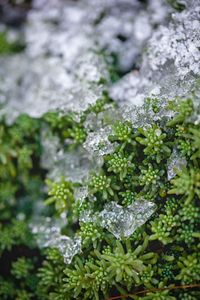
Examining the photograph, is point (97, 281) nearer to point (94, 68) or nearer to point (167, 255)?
point (167, 255)

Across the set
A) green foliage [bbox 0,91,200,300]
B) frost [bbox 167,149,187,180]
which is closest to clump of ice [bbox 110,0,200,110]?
green foliage [bbox 0,91,200,300]

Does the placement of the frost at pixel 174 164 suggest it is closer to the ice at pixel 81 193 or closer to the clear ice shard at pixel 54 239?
the ice at pixel 81 193

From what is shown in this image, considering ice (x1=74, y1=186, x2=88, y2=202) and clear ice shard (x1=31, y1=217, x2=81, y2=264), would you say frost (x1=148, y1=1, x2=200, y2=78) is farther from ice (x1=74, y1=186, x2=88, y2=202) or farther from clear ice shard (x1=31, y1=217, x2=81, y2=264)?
clear ice shard (x1=31, y1=217, x2=81, y2=264)

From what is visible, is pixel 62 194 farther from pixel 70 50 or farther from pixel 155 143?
pixel 70 50

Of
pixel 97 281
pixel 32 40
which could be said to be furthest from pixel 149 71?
pixel 97 281

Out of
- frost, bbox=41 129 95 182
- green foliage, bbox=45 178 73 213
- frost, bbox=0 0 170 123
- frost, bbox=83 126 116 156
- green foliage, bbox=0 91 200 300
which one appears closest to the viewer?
green foliage, bbox=0 91 200 300
